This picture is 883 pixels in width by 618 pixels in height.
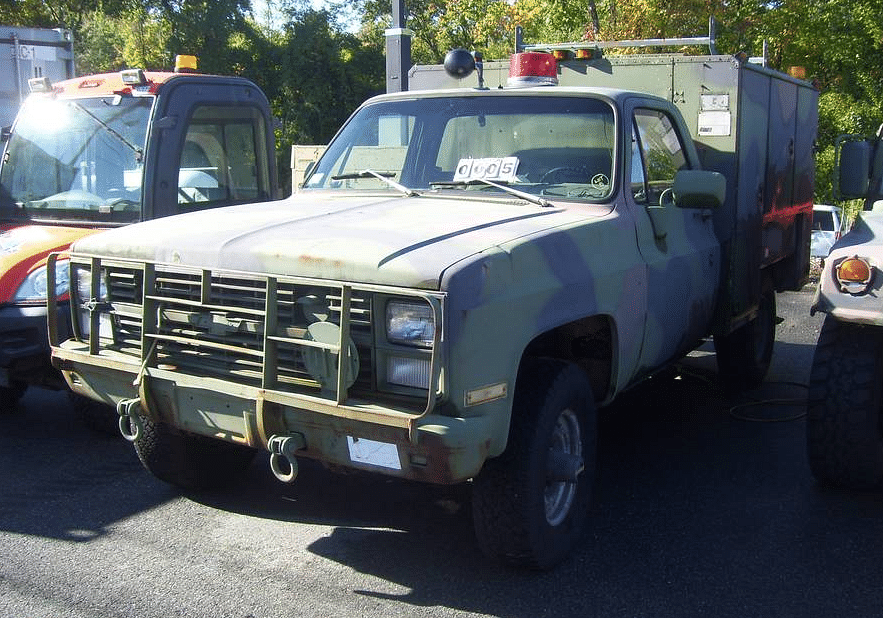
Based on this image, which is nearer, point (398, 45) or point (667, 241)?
point (667, 241)

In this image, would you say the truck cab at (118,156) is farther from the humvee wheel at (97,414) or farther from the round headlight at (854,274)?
the round headlight at (854,274)

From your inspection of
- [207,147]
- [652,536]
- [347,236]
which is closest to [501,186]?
[347,236]

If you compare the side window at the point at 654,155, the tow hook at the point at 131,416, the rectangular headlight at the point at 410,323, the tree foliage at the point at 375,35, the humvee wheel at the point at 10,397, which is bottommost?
the humvee wheel at the point at 10,397

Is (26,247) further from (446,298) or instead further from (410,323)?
(446,298)

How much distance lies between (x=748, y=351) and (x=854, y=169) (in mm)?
1706

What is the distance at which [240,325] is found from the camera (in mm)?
3693

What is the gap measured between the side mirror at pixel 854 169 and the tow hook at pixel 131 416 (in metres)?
4.02

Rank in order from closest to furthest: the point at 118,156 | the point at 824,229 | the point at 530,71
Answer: the point at 530,71 → the point at 118,156 → the point at 824,229

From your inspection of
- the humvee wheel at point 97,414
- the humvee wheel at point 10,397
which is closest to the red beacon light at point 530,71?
the humvee wheel at point 97,414

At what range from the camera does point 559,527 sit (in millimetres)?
4020

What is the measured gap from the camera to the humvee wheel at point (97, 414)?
5691 millimetres

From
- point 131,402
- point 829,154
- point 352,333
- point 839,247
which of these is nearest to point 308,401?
point 352,333

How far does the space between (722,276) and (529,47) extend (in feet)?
9.19

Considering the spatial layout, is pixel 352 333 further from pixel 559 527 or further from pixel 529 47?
pixel 529 47
